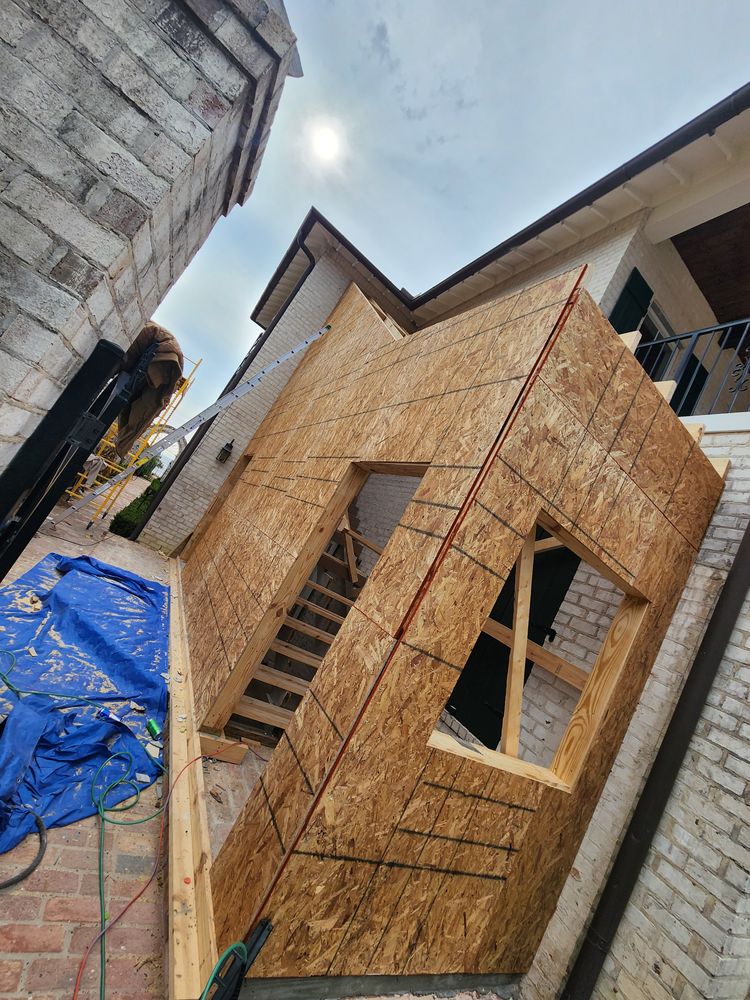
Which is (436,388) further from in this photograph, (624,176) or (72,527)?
(72,527)

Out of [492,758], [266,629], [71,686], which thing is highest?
[492,758]

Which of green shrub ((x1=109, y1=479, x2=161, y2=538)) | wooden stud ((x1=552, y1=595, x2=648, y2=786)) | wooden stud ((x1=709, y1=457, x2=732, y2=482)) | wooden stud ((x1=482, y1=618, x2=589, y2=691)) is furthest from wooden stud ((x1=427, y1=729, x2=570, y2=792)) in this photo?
green shrub ((x1=109, y1=479, x2=161, y2=538))

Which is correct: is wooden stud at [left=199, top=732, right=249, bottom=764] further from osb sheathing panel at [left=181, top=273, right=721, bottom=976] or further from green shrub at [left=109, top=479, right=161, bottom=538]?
green shrub at [left=109, top=479, right=161, bottom=538]

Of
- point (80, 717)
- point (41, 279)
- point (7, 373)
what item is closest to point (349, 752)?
point (7, 373)

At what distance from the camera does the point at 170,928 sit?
7.02ft

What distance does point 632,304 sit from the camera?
263 inches

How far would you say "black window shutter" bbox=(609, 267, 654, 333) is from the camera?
6488mm

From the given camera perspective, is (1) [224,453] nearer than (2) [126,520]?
No

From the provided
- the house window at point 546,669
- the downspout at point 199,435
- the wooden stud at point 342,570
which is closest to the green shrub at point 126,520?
the downspout at point 199,435

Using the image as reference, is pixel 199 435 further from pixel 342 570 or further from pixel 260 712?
pixel 260 712

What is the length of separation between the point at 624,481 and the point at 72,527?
9800 millimetres

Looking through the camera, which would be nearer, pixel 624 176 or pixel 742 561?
pixel 742 561

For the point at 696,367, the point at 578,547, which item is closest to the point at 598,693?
the point at 578,547

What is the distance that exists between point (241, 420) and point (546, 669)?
375 inches
